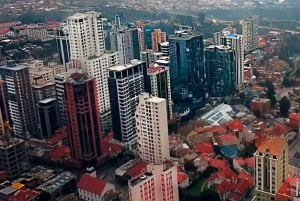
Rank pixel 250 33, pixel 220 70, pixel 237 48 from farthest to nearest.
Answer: pixel 250 33 < pixel 237 48 < pixel 220 70

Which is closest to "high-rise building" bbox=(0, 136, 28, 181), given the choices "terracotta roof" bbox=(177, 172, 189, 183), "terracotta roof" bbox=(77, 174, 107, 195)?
"terracotta roof" bbox=(77, 174, 107, 195)

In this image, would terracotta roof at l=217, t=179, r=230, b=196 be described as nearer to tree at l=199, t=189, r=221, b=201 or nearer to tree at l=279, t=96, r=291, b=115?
tree at l=199, t=189, r=221, b=201

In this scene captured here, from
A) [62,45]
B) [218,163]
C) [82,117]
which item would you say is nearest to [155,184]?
[218,163]

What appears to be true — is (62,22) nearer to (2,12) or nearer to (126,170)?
(2,12)

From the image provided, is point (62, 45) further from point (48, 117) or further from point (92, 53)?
point (48, 117)

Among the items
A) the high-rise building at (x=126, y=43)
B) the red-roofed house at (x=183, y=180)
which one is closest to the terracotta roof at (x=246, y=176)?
the red-roofed house at (x=183, y=180)

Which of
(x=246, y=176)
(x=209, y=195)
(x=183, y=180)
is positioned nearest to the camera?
(x=209, y=195)

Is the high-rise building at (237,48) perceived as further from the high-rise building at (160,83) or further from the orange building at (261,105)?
the high-rise building at (160,83)
